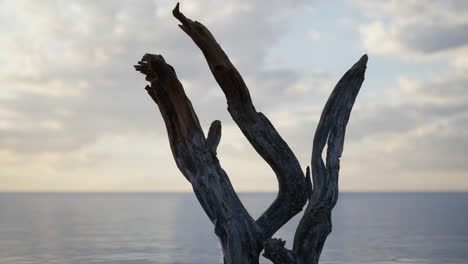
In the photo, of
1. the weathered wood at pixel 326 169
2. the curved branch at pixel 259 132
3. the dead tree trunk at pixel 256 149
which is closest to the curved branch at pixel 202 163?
the dead tree trunk at pixel 256 149

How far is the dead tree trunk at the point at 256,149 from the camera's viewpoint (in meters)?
11.9

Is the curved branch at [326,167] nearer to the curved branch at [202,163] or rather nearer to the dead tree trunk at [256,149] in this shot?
the dead tree trunk at [256,149]

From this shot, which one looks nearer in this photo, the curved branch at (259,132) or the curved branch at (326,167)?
the curved branch at (259,132)

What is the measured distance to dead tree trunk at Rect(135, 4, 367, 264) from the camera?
11.9m

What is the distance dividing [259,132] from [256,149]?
0.43 m

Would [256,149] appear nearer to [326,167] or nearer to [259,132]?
[259,132]

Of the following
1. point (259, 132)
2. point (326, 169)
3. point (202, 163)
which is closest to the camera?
point (202, 163)

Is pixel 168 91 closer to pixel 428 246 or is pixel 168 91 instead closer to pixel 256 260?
pixel 256 260

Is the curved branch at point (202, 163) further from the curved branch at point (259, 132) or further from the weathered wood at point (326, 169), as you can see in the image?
the weathered wood at point (326, 169)

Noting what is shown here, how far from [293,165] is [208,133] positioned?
1894 millimetres

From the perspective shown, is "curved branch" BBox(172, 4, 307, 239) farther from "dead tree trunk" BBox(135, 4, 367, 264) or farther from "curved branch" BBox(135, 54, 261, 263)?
"curved branch" BBox(135, 54, 261, 263)

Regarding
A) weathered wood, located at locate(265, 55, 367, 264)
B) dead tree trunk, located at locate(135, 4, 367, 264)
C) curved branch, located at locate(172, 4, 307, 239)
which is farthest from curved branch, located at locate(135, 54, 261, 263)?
weathered wood, located at locate(265, 55, 367, 264)

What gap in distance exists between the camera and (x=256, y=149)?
40.7 feet

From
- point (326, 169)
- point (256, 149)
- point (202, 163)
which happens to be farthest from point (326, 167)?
point (202, 163)
